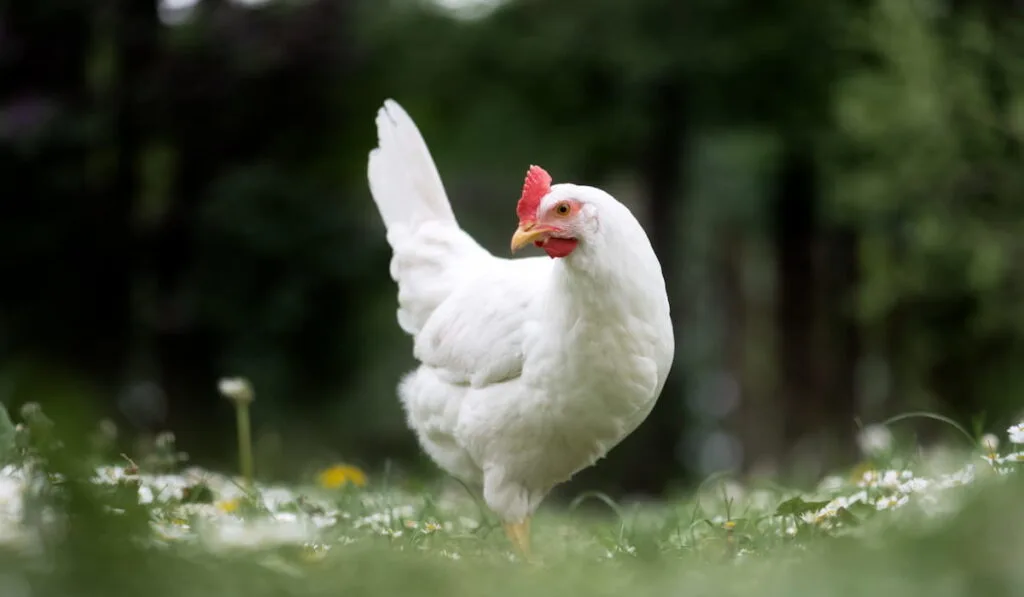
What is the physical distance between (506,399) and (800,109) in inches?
231

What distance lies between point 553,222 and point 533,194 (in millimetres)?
159

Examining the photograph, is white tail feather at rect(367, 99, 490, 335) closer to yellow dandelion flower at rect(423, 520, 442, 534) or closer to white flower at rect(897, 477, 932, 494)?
yellow dandelion flower at rect(423, 520, 442, 534)

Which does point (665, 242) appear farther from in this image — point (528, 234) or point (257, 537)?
point (257, 537)

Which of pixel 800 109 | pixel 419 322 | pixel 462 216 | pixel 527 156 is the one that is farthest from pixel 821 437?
pixel 419 322

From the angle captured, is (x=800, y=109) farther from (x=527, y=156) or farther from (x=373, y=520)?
(x=373, y=520)

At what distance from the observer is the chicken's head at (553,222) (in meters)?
3.06

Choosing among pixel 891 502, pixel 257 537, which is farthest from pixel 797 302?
pixel 257 537

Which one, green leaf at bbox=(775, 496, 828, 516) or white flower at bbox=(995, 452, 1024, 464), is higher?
white flower at bbox=(995, 452, 1024, 464)

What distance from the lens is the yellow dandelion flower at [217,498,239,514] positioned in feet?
10.8

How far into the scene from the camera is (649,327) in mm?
3178

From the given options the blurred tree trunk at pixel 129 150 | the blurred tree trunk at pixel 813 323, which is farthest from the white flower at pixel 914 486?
the blurred tree trunk at pixel 129 150

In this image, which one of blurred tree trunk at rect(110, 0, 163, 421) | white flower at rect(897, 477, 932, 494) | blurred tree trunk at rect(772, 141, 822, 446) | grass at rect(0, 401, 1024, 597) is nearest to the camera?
grass at rect(0, 401, 1024, 597)

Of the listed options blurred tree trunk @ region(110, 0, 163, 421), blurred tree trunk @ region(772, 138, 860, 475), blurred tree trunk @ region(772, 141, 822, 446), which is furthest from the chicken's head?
blurred tree trunk @ region(772, 141, 822, 446)

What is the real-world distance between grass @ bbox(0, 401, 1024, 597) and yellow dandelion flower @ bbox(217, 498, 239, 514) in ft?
0.05
